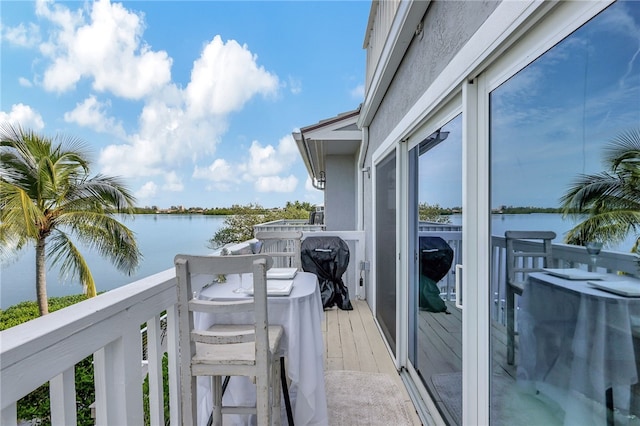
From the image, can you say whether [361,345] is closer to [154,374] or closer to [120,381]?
[154,374]

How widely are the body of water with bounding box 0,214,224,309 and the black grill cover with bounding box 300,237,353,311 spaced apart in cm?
258

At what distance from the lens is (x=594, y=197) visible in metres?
0.91

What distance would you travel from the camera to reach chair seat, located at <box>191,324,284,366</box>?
63.2 inches

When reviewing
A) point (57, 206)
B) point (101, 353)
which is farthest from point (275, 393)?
point (57, 206)

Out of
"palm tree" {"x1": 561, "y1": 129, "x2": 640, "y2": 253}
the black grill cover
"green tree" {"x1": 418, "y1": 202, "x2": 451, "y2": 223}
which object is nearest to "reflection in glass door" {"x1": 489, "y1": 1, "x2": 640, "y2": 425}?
"palm tree" {"x1": 561, "y1": 129, "x2": 640, "y2": 253}

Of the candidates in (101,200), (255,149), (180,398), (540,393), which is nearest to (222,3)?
(101,200)

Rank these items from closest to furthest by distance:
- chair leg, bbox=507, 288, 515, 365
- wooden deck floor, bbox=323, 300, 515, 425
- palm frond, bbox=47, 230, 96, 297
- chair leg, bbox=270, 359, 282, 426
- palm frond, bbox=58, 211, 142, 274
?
chair leg, bbox=507, 288, 515, 365 → wooden deck floor, bbox=323, 300, 515, 425 → chair leg, bbox=270, 359, 282, 426 → palm frond, bbox=47, 230, 96, 297 → palm frond, bbox=58, 211, 142, 274

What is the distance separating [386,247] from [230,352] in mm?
2323

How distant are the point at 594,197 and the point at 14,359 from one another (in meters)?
1.50

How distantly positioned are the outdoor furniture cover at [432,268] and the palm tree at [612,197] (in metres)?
1.15

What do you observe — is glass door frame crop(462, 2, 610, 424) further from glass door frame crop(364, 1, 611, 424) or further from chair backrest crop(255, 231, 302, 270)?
chair backrest crop(255, 231, 302, 270)

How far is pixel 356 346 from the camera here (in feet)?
12.0

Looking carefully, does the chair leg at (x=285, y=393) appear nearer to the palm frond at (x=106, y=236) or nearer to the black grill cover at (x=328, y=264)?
the black grill cover at (x=328, y=264)

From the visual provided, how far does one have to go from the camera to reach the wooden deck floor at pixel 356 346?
3104 millimetres
